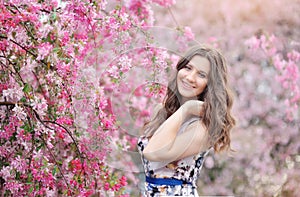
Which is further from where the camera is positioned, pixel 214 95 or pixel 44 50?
pixel 44 50

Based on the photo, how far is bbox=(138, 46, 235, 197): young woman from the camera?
74.2 inches

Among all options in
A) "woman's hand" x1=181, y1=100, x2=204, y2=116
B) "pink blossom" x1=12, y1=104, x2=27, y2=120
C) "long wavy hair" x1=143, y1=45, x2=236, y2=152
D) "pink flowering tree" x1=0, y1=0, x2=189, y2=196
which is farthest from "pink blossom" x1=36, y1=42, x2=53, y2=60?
"woman's hand" x1=181, y1=100, x2=204, y2=116

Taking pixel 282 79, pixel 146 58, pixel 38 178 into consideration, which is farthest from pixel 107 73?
pixel 282 79

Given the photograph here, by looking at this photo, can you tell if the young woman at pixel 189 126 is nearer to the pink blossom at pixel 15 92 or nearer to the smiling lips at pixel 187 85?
the smiling lips at pixel 187 85

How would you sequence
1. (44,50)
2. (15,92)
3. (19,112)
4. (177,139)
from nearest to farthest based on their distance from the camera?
(177,139) < (44,50) < (19,112) < (15,92)

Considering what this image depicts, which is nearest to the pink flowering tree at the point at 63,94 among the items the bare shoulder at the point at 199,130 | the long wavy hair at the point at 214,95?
the long wavy hair at the point at 214,95

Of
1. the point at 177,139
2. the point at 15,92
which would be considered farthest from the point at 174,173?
the point at 15,92

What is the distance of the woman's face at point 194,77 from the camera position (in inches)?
75.7

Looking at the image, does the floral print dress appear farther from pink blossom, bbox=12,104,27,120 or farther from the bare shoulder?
pink blossom, bbox=12,104,27,120

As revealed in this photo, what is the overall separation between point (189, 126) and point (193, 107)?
0.20ft

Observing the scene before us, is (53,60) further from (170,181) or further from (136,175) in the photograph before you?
(136,175)

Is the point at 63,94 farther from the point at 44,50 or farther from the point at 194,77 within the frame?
the point at 194,77

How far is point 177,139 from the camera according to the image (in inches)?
74.3

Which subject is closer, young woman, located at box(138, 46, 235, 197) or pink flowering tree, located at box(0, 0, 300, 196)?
young woman, located at box(138, 46, 235, 197)
